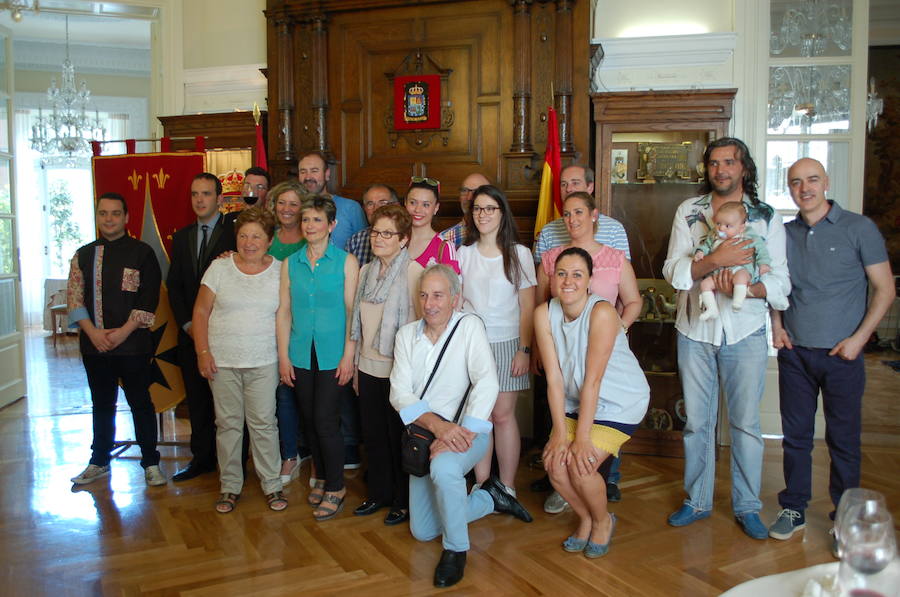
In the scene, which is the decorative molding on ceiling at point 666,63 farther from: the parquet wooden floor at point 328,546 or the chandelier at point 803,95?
the parquet wooden floor at point 328,546

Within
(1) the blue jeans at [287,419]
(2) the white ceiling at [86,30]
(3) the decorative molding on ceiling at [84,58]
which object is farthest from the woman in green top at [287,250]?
(3) the decorative molding on ceiling at [84,58]

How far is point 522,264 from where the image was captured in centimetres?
321

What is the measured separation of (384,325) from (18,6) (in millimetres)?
3748

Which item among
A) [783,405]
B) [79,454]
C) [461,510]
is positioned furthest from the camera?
[79,454]

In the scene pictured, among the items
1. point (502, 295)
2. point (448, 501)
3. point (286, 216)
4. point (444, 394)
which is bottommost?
point (448, 501)

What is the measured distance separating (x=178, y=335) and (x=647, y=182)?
280cm

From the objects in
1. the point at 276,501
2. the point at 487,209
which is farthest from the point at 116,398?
the point at 487,209

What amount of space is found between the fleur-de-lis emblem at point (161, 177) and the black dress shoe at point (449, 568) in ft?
9.86

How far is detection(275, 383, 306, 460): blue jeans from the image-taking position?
11.6ft

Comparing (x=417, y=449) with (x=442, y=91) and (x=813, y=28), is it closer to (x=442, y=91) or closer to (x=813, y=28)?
(x=442, y=91)

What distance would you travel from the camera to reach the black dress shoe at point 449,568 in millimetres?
2580

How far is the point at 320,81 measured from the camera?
4547 millimetres

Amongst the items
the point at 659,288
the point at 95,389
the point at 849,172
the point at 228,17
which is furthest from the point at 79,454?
the point at 849,172

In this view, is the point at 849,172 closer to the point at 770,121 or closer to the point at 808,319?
the point at 770,121
